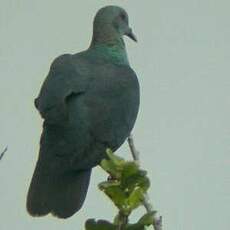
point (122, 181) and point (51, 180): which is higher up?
point (51, 180)

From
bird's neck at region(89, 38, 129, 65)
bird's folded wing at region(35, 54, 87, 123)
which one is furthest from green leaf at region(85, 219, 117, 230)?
bird's neck at region(89, 38, 129, 65)

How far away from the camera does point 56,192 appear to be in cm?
383

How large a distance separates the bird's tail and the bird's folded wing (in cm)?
27

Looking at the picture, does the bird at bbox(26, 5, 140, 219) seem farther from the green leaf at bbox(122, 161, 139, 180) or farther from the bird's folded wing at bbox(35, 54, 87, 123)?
the green leaf at bbox(122, 161, 139, 180)

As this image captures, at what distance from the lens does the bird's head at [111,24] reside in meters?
5.73

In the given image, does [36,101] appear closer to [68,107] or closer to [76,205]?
[68,107]

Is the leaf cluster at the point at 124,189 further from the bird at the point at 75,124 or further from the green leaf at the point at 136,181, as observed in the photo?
the bird at the point at 75,124

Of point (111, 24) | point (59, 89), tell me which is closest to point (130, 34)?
point (111, 24)

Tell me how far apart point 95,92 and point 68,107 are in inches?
12.9

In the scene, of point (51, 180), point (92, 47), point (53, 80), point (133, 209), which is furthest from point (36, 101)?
point (133, 209)

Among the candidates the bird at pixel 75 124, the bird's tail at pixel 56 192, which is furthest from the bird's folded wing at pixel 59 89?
the bird's tail at pixel 56 192

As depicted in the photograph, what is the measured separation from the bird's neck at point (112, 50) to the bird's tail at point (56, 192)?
132 centimetres

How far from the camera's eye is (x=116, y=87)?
14.8ft

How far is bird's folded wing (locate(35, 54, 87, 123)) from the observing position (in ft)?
12.9
